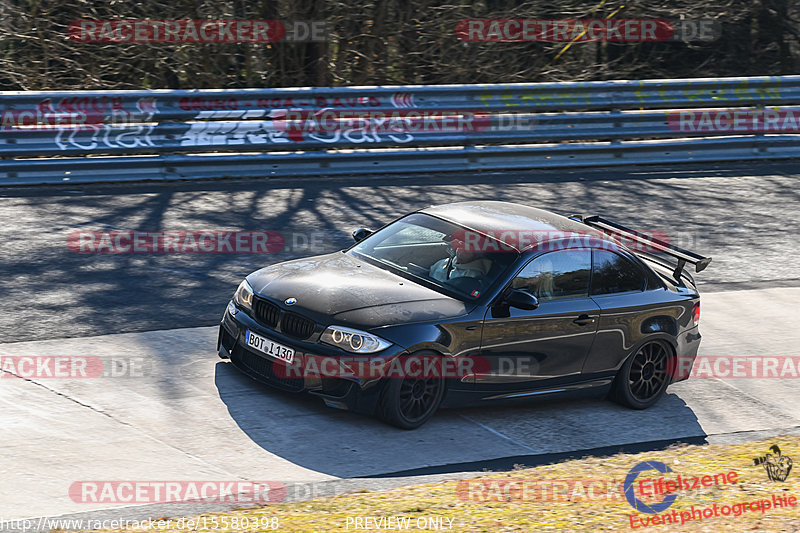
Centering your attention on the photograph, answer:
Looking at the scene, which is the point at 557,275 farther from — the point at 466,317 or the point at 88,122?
the point at 88,122

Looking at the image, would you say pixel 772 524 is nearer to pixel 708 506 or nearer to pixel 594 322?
pixel 708 506

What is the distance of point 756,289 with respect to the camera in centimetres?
1132

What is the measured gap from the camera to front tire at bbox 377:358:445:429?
6.98 meters

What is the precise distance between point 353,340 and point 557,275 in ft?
6.07

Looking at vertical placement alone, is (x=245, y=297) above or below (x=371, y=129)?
below

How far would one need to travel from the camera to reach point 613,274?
821 cm

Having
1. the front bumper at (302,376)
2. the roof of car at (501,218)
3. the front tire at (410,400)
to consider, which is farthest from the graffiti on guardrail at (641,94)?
the front tire at (410,400)

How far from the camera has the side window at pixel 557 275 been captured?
304 inches

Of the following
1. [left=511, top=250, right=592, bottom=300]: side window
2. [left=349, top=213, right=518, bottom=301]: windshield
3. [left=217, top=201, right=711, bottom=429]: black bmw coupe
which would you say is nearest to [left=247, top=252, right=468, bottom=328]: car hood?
[left=217, top=201, right=711, bottom=429]: black bmw coupe

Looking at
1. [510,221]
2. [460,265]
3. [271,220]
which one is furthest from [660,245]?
[271,220]

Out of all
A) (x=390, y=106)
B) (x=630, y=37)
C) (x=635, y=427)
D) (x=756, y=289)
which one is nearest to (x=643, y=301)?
(x=635, y=427)

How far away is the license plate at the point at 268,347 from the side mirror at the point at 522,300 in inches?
64.5

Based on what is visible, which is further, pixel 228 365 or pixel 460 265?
pixel 228 365

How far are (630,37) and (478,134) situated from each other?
6.32 meters
